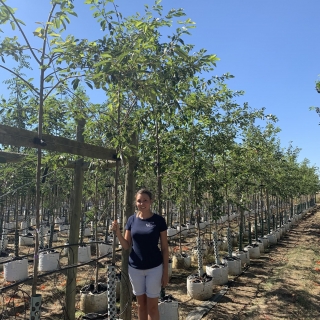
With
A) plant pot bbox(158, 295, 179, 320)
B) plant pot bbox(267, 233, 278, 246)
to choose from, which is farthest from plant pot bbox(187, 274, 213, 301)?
plant pot bbox(267, 233, 278, 246)

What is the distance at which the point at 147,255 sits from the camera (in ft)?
9.28

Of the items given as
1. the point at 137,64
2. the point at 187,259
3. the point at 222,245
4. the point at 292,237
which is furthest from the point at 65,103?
the point at 292,237

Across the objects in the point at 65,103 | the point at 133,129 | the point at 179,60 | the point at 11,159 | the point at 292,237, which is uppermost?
the point at 179,60

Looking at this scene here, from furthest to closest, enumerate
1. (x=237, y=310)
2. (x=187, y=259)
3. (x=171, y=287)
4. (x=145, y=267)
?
(x=187, y=259) → (x=171, y=287) → (x=237, y=310) → (x=145, y=267)

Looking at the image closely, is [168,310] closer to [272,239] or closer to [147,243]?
[147,243]

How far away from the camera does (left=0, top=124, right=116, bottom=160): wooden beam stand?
240 cm

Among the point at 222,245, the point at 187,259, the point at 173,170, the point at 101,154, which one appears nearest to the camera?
the point at 101,154

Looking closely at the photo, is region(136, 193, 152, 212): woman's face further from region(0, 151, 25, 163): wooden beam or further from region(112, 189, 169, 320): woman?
region(0, 151, 25, 163): wooden beam

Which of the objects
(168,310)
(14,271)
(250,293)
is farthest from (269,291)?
(14,271)

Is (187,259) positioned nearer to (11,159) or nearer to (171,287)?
(171,287)

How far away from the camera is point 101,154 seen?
331 centimetres

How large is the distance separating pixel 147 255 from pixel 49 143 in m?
1.46

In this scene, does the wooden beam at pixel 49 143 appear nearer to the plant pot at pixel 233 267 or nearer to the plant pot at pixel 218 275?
the plant pot at pixel 218 275

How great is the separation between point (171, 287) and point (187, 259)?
5.20 feet
